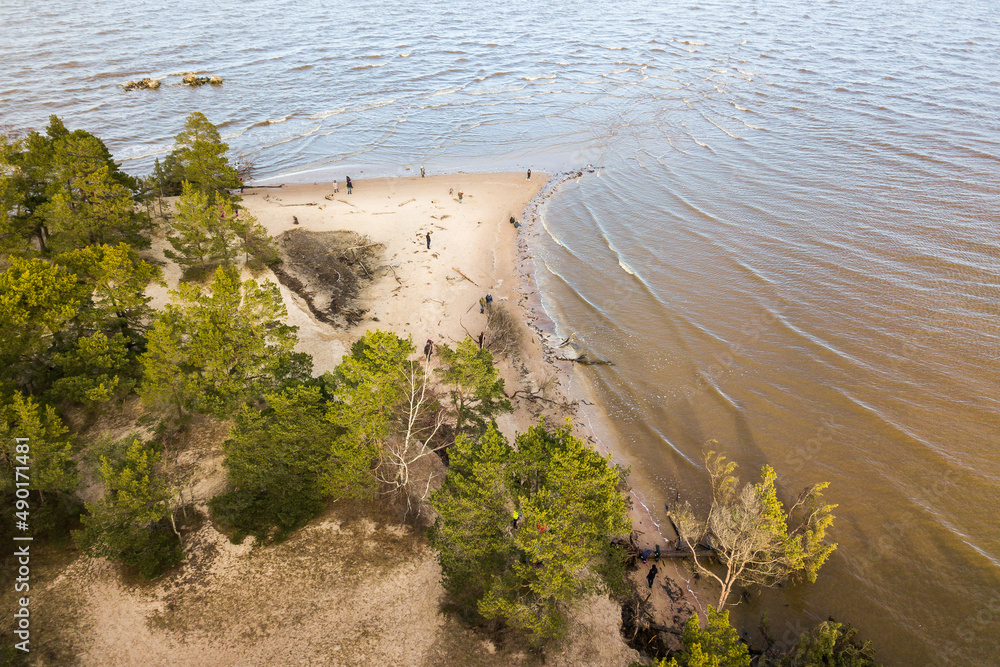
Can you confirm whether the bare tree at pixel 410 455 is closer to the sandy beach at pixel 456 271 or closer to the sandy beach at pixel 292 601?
the sandy beach at pixel 292 601

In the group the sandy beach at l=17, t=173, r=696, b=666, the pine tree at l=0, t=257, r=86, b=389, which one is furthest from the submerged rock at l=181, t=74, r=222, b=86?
the sandy beach at l=17, t=173, r=696, b=666

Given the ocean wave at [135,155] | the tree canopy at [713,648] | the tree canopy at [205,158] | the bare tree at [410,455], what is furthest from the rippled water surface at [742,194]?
the tree canopy at [205,158]

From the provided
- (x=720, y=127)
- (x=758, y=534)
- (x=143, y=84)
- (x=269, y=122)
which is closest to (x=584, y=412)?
(x=758, y=534)

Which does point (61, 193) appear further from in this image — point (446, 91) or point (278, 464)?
point (446, 91)

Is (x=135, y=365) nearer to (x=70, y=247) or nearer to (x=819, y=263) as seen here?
(x=70, y=247)

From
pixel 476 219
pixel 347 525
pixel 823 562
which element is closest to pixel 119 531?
pixel 347 525
